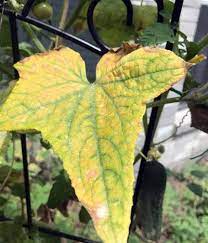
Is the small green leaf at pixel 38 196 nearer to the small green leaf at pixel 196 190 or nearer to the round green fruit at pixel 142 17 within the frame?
the small green leaf at pixel 196 190

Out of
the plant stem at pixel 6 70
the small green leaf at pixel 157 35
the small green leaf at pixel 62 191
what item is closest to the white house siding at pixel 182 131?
the small green leaf at pixel 62 191

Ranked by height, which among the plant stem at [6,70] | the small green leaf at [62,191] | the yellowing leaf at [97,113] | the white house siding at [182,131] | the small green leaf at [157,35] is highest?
the small green leaf at [157,35]

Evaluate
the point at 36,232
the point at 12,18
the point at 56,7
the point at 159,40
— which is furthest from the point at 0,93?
the point at 56,7

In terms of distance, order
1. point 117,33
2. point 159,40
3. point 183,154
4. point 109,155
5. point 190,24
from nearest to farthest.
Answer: point 109,155, point 159,40, point 117,33, point 190,24, point 183,154

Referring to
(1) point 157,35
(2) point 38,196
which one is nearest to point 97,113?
(1) point 157,35

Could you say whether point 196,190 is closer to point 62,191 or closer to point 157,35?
point 62,191

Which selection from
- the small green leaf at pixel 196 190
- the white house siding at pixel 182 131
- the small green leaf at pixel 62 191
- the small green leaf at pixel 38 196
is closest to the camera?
the small green leaf at pixel 62 191

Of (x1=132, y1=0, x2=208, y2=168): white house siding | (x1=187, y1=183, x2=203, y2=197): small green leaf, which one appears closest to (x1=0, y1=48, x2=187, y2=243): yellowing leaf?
(x1=187, y1=183, x2=203, y2=197): small green leaf

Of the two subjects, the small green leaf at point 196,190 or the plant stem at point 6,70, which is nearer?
the plant stem at point 6,70

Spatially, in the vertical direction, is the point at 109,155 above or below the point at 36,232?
above

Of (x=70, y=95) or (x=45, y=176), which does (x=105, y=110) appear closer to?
(x=70, y=95)
